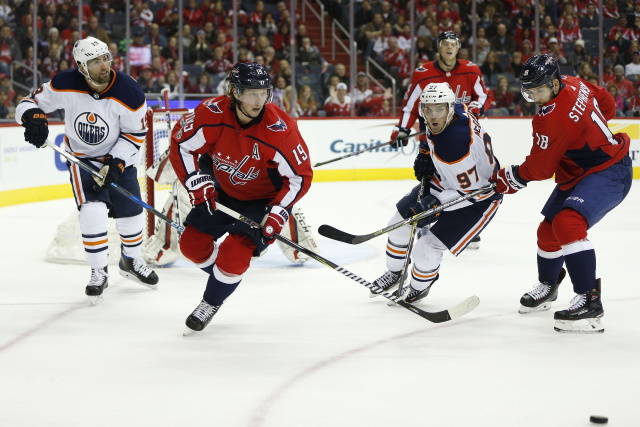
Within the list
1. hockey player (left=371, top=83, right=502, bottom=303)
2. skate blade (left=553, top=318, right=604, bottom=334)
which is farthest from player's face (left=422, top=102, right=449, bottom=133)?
skate blade (left=553, top=318, right=604, bottom=334)

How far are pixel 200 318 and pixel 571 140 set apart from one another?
1.55 m

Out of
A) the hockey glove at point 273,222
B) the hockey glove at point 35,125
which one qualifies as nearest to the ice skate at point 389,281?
the hockey glove at point 273,222

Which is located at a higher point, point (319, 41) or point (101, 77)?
point (101, 77)

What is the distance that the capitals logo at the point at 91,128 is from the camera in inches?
162

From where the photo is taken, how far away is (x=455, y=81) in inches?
223

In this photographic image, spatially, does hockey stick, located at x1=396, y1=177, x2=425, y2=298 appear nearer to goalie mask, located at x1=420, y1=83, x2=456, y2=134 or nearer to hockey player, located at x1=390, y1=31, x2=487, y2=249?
goalie mask, located at x1=420, y1=83, x2=456, y2=134

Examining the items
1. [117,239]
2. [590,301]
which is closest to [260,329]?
[590,301]

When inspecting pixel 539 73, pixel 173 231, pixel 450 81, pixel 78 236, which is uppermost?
pixel 539 73

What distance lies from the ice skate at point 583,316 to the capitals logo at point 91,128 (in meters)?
2.08

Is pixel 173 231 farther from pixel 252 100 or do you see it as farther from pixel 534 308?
pixel 534 308

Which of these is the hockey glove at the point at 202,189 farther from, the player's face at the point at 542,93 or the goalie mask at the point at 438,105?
the player's face at the point at 542,93

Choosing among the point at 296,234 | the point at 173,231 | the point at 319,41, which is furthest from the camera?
the point at 319,41

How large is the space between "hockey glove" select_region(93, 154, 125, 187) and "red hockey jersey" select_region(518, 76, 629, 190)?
1.70m

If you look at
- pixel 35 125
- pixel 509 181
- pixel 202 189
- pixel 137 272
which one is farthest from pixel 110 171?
pixel 509 181
